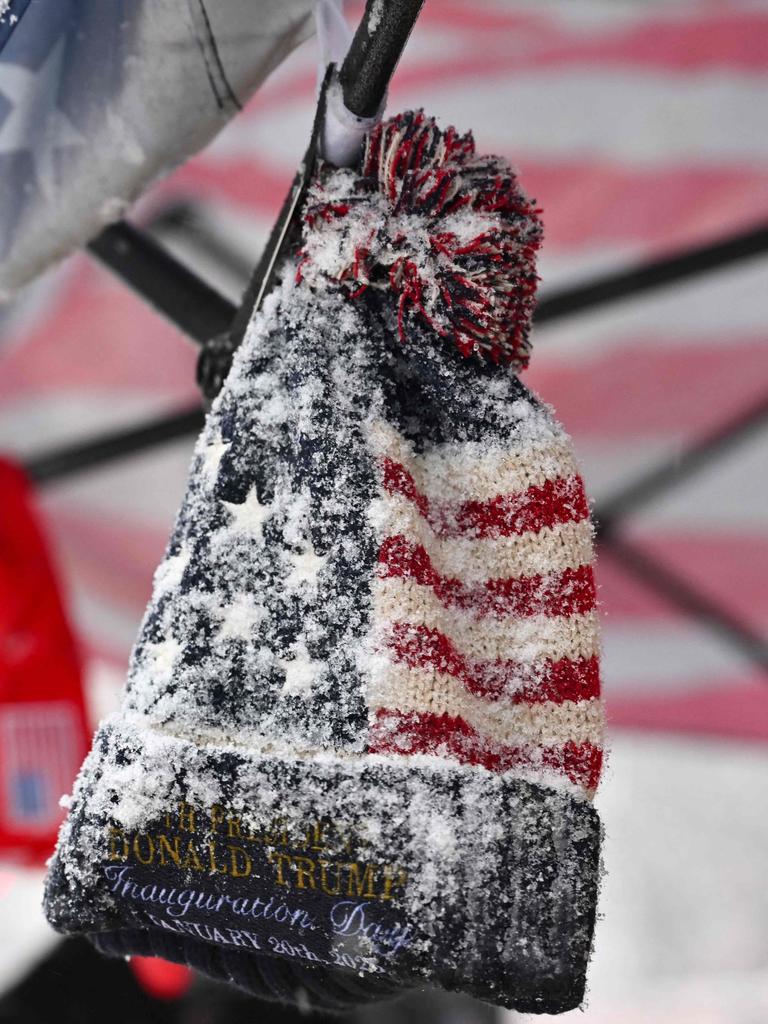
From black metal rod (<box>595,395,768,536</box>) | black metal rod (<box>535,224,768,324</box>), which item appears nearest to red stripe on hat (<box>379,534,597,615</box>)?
black metal rod (<box>535,224,768,324</box>)

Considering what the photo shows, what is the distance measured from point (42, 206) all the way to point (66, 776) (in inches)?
30.6

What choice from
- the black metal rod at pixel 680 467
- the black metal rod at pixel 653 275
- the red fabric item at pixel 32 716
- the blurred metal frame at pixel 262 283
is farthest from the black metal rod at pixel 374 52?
the black metal rod at pixel 680 467

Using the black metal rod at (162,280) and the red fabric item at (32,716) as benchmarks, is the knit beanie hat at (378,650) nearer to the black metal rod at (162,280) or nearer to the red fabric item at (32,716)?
the black metal rod at (162,280)

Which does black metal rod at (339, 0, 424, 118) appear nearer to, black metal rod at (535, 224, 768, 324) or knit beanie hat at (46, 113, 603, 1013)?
knit beanie hat at (46, 113, 603, 1013)

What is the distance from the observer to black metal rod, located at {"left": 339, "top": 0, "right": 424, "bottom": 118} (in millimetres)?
427

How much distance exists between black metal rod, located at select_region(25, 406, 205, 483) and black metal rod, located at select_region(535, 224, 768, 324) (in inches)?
15.1

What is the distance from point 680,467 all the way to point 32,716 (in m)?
0.92

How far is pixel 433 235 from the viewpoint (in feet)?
1.44

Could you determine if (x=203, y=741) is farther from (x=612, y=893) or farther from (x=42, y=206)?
(x=612, y=893)

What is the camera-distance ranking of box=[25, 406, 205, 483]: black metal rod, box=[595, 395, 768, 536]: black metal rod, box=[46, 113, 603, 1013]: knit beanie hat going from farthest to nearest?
box=[595, 395, 768, 536]: black metal rod
box=[25, 406, 205, 483]: black metal rod
box=[46, 113, 603, 1013]: knit beanie hat

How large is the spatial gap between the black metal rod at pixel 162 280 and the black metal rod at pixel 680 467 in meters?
0.97

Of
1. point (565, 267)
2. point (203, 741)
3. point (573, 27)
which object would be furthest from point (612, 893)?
point (203, 741)

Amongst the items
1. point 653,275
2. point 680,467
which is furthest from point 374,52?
point 680,467

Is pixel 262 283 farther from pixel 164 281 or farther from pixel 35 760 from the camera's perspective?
pixel 35 760
